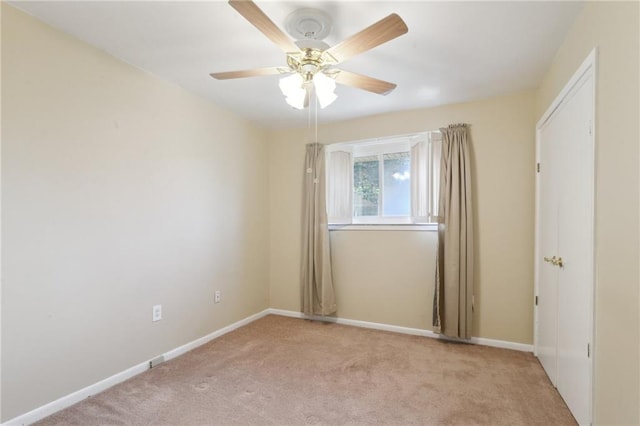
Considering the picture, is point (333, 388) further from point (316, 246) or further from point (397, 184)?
point (397, 184)

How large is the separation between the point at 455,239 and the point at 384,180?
990mm

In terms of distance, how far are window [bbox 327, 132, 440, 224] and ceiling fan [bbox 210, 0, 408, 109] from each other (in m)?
1.41

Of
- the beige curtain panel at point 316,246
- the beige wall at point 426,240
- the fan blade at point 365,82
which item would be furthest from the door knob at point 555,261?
the beige curtain panel at point 316,246

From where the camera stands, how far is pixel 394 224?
3.40 m

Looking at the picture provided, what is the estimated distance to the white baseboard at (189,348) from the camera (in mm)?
1841

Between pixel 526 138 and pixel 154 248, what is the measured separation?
3.34 metres

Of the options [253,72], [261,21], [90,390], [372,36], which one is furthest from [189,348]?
[372,36]

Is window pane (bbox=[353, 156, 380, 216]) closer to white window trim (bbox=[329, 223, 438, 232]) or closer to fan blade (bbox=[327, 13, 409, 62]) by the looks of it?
white window trim (bbox=[329, 223, 438, 232])

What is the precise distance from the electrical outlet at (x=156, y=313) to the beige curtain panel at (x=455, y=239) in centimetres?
248

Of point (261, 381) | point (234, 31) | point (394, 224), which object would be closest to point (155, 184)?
point (234, 31)

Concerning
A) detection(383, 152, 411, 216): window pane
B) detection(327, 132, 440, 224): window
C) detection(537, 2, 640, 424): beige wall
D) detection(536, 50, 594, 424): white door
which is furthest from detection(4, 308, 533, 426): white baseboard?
detection(537, 2, 640, 424): beige wall

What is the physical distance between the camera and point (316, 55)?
1.73 meters

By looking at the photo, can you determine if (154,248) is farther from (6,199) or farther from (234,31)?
(234,31)

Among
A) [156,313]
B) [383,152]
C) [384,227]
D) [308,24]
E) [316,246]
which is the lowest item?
[156,313]
